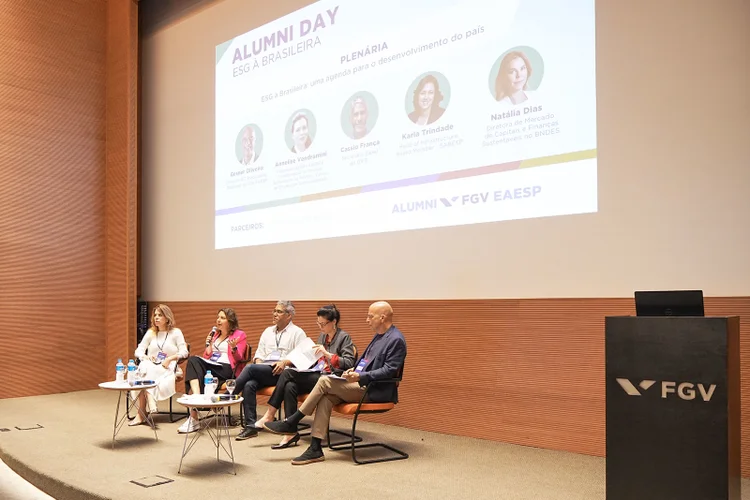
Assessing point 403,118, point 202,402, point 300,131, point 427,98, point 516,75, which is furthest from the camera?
point 300,131

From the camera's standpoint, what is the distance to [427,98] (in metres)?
5.00

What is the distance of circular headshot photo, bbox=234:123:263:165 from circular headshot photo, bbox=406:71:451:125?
6.05 ft

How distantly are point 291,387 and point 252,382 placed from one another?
1.65 ft

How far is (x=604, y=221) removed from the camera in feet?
13.5

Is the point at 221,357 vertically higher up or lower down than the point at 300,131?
lower down

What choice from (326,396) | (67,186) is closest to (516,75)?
(326,396)

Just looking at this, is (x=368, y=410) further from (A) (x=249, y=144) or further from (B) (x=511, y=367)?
(A) (x=249, y=144)

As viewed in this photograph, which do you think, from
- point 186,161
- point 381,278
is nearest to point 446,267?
point 381,278

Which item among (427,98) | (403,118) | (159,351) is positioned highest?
(427,98)

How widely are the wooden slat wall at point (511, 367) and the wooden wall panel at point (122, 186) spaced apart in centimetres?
324

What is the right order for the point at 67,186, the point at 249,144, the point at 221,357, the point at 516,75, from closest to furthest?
1. the point at 516,75
2. the point at 221,357
3. the point at 249,144
4. the point at 67,186

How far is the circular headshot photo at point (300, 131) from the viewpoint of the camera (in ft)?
19.3

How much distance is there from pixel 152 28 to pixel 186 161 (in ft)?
6.13

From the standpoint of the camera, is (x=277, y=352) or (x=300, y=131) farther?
(x=300, y=131)
